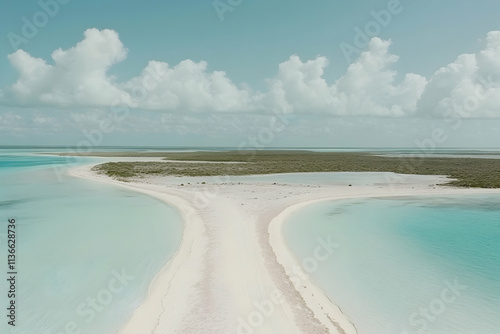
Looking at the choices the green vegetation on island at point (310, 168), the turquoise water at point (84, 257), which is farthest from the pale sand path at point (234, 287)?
the green vegetation on island at point (310, 168)

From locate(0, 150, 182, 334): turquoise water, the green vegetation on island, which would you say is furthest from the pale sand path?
the green vegetation on island

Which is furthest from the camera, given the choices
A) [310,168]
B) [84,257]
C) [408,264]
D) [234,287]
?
[310,168]

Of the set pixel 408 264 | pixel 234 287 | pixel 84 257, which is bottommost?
pixel 84 257

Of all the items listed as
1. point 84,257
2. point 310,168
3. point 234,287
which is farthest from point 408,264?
point 310,168

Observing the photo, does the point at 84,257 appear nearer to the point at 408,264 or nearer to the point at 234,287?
the point at 234,287

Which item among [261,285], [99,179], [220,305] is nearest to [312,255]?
[261,285]

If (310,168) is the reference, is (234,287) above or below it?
below

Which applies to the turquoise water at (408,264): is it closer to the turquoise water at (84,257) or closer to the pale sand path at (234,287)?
the pale sand path at (234,287)
